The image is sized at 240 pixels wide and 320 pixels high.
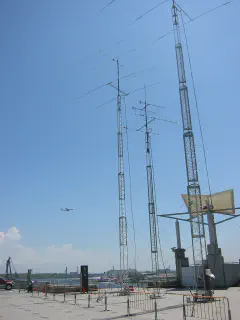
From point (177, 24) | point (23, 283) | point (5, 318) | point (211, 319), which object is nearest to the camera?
point (211, 319)

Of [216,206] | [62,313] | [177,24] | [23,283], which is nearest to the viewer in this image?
[62,313]

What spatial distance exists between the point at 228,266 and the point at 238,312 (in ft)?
75.7

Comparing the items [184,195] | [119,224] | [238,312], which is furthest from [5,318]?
[184,195]

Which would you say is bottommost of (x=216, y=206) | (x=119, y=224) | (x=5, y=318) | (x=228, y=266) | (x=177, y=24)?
(x=5, y=318)

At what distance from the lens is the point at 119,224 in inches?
1492

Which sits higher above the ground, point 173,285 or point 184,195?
point 184,195

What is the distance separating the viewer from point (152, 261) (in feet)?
145

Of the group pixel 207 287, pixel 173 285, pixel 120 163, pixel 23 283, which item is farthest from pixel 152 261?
pixel 207 287

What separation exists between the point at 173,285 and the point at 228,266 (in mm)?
7795

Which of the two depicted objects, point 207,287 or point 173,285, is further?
point 173,285

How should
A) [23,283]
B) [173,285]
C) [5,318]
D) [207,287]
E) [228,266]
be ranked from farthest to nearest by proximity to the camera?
[23,283] < [173,285] < [228,266] < [207,287] < [5,318]

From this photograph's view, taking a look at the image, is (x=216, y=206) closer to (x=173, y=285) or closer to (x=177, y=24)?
(x=173, y=285)

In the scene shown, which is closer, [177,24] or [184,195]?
[177,24]

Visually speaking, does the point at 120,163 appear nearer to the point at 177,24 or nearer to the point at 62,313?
the point at 177,24
